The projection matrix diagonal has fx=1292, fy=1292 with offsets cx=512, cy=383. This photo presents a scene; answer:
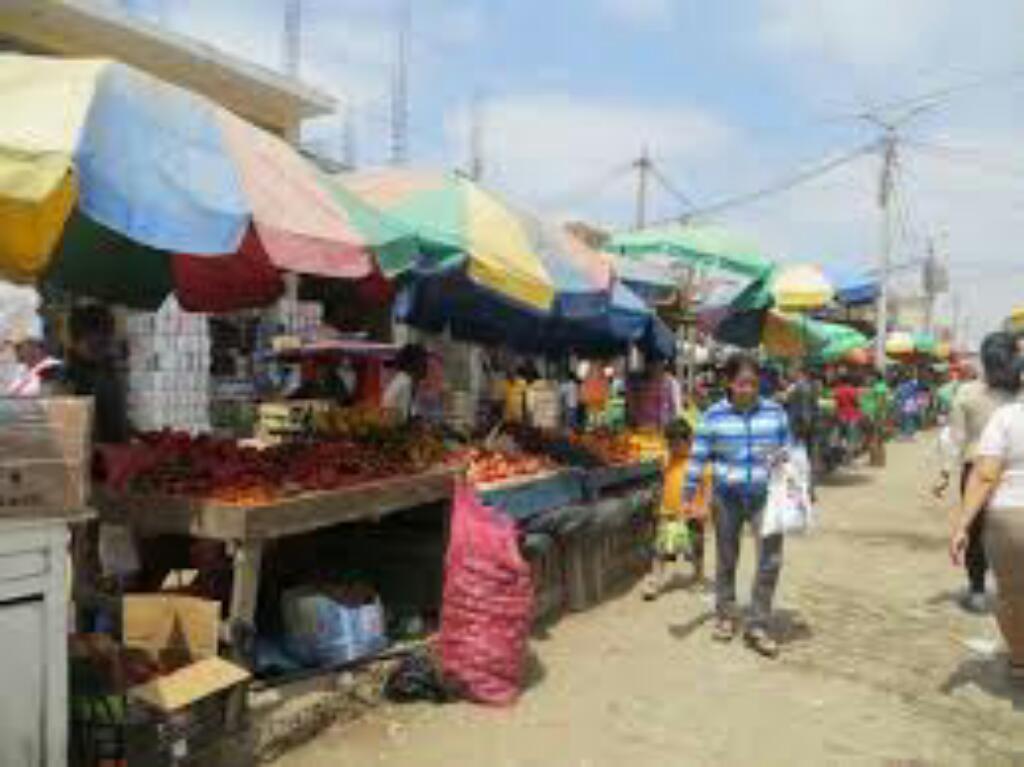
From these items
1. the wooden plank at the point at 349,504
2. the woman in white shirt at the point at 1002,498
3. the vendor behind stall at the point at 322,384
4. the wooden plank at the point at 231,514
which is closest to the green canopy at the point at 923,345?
the vendor behind stall at the point at 322,384

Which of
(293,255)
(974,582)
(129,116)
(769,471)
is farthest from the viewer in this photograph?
(974,582)

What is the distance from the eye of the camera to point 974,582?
34.1 ft

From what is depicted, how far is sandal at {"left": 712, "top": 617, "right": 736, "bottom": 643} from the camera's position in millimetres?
8820

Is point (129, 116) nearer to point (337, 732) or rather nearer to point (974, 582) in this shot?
point (337, 732)

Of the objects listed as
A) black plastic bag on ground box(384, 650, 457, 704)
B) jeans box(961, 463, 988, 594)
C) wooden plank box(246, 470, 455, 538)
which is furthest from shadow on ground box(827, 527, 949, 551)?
black plastic bag on ground box(384, 650, 457, 704)

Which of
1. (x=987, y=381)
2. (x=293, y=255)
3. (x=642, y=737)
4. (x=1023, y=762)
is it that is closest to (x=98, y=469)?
(x=293, y=255)

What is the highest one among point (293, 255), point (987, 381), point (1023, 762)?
point (293, 255)

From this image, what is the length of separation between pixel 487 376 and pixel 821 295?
5.39 meters

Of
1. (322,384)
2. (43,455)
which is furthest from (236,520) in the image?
(322,384)

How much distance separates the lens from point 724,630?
8.85m

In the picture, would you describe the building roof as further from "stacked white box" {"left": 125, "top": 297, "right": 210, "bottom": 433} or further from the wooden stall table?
the wooden stall table

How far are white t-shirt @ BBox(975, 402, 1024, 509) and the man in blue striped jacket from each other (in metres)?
1.51

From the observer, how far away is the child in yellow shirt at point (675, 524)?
10508 millimetres

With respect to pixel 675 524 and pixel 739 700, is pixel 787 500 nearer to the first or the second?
pixel 739 700
